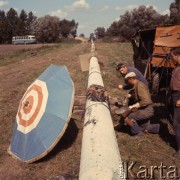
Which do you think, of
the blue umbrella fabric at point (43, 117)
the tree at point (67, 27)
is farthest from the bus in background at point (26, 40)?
the blue umbrella fabric at point (43, 117)

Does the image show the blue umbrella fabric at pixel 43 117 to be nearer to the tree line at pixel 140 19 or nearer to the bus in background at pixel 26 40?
the bus in background at pixel 26 40

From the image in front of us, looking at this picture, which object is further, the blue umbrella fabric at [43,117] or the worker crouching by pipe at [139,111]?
the worker crouching by pipe at [139,111]

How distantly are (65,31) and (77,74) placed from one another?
77.5 meters

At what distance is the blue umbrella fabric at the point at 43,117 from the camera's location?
546 cm

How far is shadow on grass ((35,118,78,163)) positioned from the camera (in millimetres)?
5957

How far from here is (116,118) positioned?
8.12 m

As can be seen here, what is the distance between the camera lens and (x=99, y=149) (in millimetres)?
4098

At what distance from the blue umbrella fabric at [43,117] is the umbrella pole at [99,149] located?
0.47 metres

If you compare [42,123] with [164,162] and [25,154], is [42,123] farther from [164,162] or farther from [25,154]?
[164,162]

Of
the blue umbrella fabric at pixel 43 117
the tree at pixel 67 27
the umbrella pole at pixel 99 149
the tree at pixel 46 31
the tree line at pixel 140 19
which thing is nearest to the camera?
the umbrella pole at pixel 99 149

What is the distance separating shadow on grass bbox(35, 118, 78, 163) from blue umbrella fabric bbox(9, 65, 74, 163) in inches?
15.2

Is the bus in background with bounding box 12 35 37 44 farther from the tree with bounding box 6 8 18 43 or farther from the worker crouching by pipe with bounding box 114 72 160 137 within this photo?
the worker crouching by pipe with bounding box 114 72 160 137

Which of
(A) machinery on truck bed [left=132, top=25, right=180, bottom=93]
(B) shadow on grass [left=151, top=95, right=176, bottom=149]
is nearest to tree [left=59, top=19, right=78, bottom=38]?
(A) machinery on truck bed [left=132, top=25, right=180, bottom=93]

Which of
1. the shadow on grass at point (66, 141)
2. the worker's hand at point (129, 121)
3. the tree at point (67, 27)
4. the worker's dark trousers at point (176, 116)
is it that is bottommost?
the shadow on grass at point (66, 141)
